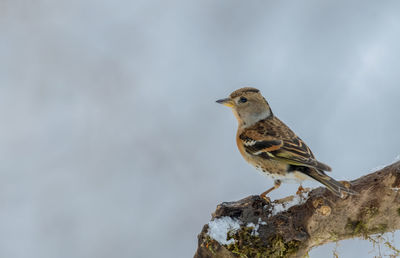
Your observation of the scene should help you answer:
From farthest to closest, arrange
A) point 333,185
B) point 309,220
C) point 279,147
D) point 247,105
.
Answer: point 247,105
point 279,147
point 309,220
point 333,185

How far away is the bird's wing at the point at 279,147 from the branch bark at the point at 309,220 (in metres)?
0.26

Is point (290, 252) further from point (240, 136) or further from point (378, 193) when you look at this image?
point (240, 136)

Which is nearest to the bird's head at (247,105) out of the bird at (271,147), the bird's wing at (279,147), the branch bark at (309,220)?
the bird at (271,147)

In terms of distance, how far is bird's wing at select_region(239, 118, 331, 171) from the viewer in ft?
10.1

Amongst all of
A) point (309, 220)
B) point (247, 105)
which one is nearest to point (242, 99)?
point (247, 105)

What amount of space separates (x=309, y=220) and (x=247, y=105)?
151cm

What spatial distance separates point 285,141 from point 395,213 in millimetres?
1044

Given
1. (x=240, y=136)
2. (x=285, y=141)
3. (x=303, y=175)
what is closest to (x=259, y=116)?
(x=240, y=136)

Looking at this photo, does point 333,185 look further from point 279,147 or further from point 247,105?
point 247,105

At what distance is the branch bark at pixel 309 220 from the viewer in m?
2.63

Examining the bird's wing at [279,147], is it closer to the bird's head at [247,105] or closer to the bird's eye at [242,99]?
the bird's head at [247,105]

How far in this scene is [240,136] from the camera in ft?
12.4

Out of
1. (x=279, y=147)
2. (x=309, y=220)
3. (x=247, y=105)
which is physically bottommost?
(x=309, y=220)

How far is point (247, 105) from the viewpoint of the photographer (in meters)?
3.95
